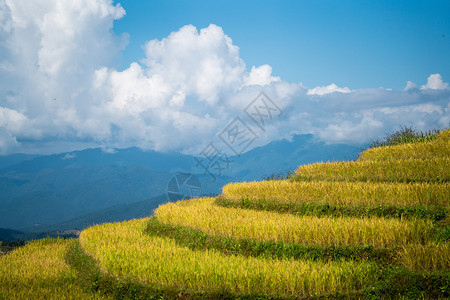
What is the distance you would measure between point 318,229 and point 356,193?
2.99m

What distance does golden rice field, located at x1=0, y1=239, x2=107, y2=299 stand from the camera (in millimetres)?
6637

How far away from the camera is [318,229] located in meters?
7.82

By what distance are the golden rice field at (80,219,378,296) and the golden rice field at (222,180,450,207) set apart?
367 centimetres

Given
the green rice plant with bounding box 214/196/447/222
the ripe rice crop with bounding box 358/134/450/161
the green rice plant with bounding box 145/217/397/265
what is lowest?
the green rice plant with bounding box 145/217/397/265

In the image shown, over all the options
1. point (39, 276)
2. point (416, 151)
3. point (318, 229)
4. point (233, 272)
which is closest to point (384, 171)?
point (416, 151)

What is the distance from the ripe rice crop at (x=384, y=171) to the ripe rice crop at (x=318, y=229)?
3.50m

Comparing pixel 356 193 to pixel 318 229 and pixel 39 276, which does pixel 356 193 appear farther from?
pixel 39 276

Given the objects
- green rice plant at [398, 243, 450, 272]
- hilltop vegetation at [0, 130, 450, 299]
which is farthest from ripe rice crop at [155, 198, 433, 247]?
green rice plant at [398, 243, 450, 272]

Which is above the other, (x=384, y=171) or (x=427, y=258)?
(x=384, y=171)

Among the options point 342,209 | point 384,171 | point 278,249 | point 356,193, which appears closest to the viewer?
point 278,249

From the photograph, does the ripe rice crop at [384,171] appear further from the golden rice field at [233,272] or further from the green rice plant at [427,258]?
the golden rice field at [233,272]

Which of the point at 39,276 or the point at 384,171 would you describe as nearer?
the point at 39,276

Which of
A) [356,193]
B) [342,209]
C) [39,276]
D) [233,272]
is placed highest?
[356,193]

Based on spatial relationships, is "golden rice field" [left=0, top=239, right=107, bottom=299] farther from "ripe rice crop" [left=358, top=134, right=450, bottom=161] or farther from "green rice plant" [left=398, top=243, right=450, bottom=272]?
"ripe rice crop" [left=358, top=134, right=450, bottom=161]
